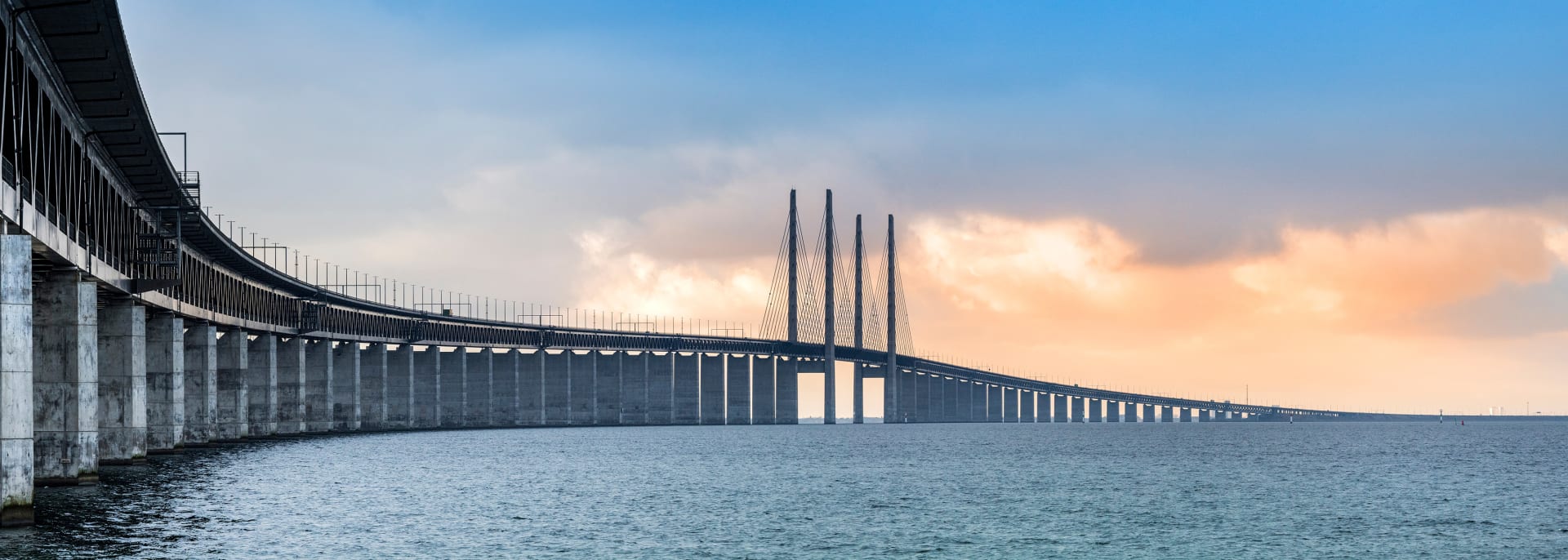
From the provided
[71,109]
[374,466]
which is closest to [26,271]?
[71,109]

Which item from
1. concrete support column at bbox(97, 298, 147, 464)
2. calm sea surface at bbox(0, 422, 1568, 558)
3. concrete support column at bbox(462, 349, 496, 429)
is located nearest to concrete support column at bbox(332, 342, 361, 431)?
concrete support column at bbox(462, 349, 496, 429)

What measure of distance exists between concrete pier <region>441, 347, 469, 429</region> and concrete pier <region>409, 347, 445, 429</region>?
3.99 ft

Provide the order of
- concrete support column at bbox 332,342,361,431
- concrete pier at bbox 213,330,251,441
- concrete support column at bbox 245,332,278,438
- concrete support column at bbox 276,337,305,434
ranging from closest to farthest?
concrete pier at bbox 213,330,251,441 → concrete support column at bbox 245,332,278,438 → concrete support column at bbox 276,337,305,434 → concrete support column at bbox 332,342,361,431

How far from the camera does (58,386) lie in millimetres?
49312

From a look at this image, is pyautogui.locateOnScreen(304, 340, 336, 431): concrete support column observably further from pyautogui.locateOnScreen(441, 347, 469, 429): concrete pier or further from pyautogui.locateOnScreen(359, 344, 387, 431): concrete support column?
pyautogui.locateOnScreen(441, 347, 469, 429): concrete pier

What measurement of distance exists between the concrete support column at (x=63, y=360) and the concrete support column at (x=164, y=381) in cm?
2808

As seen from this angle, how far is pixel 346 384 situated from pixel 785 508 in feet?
339

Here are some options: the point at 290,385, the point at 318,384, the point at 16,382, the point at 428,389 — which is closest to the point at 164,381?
the point at 16,382

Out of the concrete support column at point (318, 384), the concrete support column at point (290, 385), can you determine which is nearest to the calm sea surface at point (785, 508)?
the concrete support column at point (290, 385)

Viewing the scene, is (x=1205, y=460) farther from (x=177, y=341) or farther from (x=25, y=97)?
(x=25, y=97)

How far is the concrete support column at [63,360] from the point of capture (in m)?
49.1

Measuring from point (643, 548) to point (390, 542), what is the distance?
727 centimetres

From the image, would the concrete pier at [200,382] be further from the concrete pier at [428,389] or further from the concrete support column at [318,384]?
the concrete pier at [428,389]

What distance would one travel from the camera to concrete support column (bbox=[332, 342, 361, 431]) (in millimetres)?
153750
